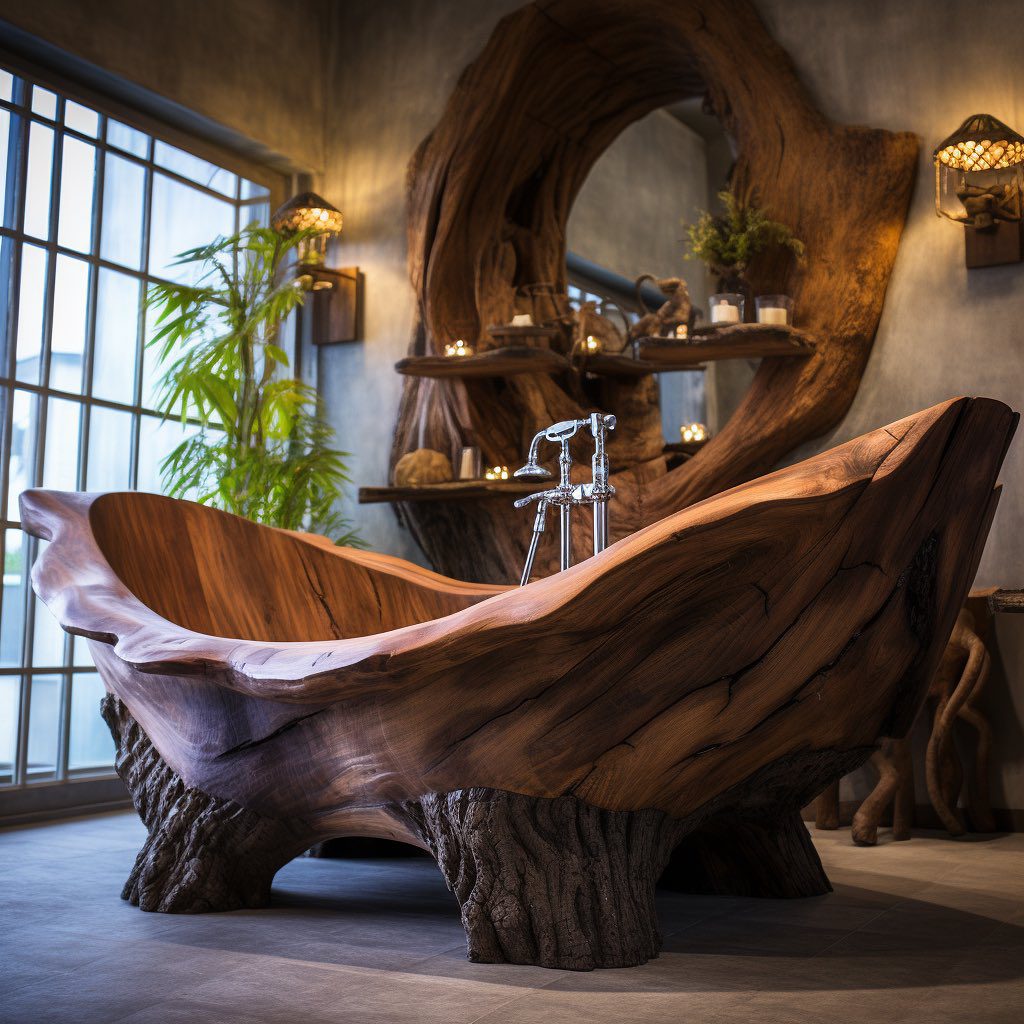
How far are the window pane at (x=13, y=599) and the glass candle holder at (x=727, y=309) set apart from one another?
2051mm

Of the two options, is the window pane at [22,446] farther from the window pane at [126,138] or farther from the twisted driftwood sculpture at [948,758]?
the twisted driftwood sculpture at [948,758]

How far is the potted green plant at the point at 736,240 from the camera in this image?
11.4 feet

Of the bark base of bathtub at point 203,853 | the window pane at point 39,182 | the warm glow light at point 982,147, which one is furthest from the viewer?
the window pane at point 39,182

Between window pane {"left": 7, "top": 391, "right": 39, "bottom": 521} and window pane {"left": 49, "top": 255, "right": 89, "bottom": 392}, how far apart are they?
110mm

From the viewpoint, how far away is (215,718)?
6.63 feet

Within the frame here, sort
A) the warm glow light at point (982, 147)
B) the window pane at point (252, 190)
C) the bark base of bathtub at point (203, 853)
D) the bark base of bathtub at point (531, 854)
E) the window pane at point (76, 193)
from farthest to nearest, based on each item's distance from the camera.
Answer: the window pane at point (252, 190) → the window pane at point (76, 193) → the warm glow light at point (982, 147) → the bark base of bathtub at point (203, 853) → the bark base of bathtub at point (531, 854)

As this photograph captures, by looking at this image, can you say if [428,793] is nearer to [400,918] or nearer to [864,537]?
[400,918]

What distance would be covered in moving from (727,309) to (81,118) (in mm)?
2042

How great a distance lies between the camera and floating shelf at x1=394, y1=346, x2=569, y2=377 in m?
3.62

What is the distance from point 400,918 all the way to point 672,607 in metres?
0.88

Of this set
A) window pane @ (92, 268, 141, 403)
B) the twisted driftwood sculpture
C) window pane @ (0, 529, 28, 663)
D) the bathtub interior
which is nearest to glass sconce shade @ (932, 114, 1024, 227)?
the twisted driftwood sculpture

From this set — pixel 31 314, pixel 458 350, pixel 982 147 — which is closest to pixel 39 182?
pixel 31 314

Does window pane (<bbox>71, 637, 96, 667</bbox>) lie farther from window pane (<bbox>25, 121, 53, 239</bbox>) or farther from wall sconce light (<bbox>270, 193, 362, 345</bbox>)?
wall sconce light (<bbox>270, 193, 362, 345</bbox>)

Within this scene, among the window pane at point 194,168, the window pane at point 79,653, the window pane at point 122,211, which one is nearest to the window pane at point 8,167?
the window pane at point 122,211
